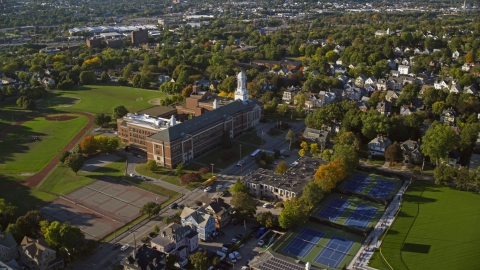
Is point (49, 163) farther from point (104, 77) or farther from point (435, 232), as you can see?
point (104, 77)

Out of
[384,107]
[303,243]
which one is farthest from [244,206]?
[384,107]

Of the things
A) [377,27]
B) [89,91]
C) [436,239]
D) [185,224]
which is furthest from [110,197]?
[377,27]

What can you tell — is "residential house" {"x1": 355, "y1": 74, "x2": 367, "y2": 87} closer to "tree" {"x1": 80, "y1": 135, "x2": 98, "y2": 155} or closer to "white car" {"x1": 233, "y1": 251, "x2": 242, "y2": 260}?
"tree" {"x1": 80, "y1": 135, "x2": 98, "y2": 155}

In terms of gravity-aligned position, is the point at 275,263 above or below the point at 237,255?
above

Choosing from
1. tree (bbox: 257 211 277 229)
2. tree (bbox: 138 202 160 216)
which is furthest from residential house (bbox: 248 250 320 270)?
tree (bbox: 138 202 160 216)

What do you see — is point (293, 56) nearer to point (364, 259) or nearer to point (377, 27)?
point (377, 27)
